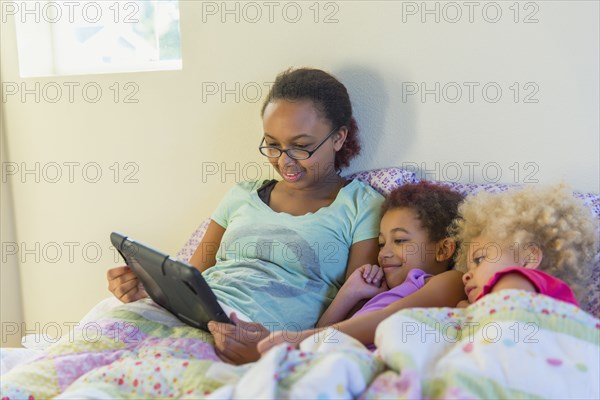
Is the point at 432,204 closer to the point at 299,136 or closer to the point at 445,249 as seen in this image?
the point at 445,249

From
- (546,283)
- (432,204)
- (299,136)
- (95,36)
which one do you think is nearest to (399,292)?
(432,204)

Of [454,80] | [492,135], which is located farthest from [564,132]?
[454,80]

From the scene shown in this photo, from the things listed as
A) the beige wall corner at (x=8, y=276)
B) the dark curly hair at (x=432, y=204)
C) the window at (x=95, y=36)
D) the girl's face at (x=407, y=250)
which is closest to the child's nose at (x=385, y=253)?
the girl's face at (x=407, y=250)

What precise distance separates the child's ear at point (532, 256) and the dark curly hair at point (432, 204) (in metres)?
0.24

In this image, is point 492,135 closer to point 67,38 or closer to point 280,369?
point 280,369

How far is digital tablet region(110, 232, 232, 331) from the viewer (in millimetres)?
1129

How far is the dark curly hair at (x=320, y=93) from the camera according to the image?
1.56 metres

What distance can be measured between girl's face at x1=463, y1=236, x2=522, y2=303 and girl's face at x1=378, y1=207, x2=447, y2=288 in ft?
0.50

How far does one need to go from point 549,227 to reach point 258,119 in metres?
0.94

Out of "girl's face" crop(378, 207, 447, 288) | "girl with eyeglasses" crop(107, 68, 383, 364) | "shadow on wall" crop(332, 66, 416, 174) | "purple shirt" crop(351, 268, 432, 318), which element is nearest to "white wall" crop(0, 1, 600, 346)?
"shadow on wall" crop(332, 66, 416, 174)

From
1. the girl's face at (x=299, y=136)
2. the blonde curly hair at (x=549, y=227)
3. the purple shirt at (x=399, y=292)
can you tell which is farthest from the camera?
the girl's face at (x=299, y=136)

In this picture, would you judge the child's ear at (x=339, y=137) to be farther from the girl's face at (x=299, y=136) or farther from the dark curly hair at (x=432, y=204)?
the dark curly hair at (x=432, y=204)

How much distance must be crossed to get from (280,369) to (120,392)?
299 millimetres

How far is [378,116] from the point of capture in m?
1.66
